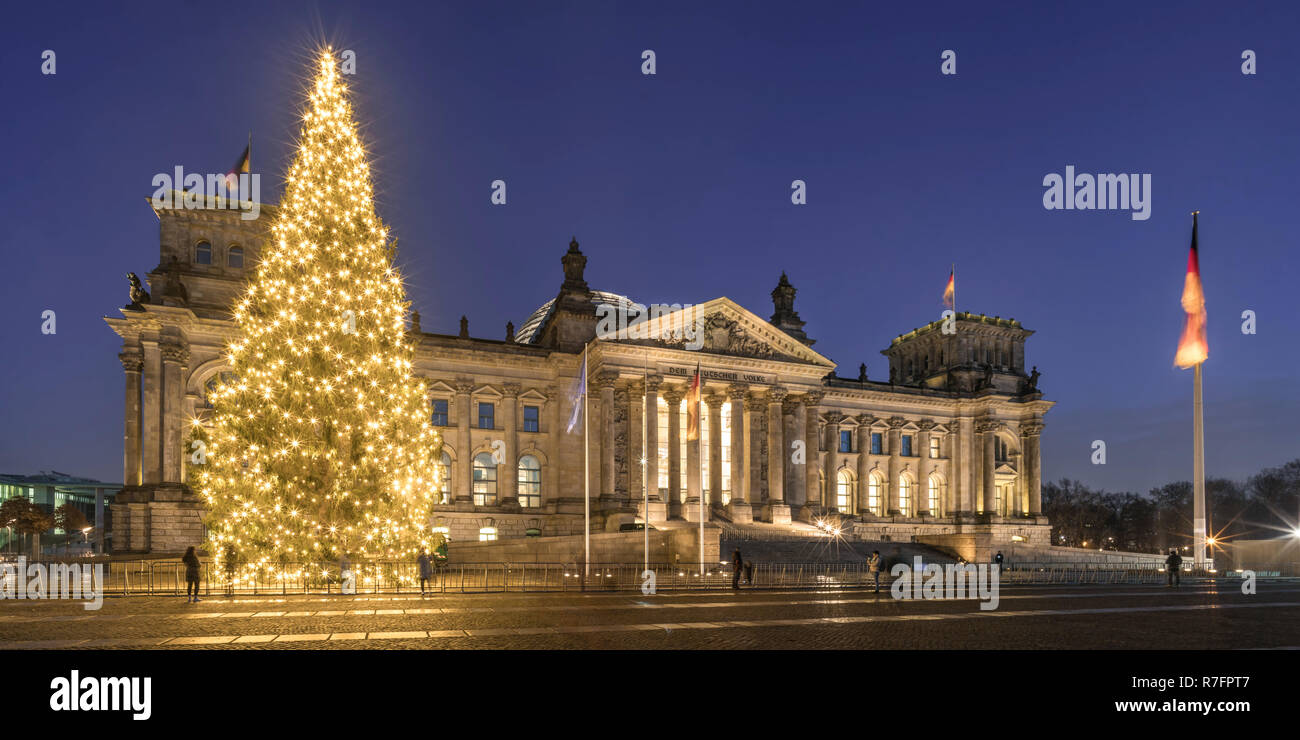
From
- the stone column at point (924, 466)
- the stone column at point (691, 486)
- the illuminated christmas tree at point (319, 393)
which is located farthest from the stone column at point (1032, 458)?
the illuminated christmas tree at point (319, 393)

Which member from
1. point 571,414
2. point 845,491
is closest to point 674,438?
point 571,414

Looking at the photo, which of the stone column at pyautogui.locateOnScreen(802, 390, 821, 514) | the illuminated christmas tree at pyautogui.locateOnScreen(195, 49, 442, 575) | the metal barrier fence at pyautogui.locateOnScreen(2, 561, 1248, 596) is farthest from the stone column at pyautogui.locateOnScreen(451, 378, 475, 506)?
the illuminated christmas tree at pyautogui.locateOnScreen(195, 49, 442, 575)

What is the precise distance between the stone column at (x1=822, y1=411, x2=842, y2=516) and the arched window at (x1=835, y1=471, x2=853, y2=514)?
55cm

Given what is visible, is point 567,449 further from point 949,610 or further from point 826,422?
point 949,610

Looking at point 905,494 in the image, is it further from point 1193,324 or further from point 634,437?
point 1193,324

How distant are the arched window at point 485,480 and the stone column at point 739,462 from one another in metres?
17.7

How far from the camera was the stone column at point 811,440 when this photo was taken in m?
60.8

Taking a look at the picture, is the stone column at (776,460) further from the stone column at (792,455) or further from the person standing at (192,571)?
the person standing at (192,571)

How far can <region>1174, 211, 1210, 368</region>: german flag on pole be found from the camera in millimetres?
28656

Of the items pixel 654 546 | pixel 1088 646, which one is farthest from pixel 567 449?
pixel 1088 646

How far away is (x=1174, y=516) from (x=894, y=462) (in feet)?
265

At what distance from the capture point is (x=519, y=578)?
32.1m

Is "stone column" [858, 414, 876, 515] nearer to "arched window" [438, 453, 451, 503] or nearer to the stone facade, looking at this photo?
the stone facade

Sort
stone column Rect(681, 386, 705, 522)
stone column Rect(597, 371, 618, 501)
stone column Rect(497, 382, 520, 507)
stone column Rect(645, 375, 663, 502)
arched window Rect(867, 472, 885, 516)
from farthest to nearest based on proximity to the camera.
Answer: arched window Rect(867, 472, 885, 516)
stone column Rect(497, 382, 520, 507)
stone column Rect(681, 386, 705, 522)
stone column Rect(597, 371, 618, 501)
stone column Rect(645, 375, 663, 502)
